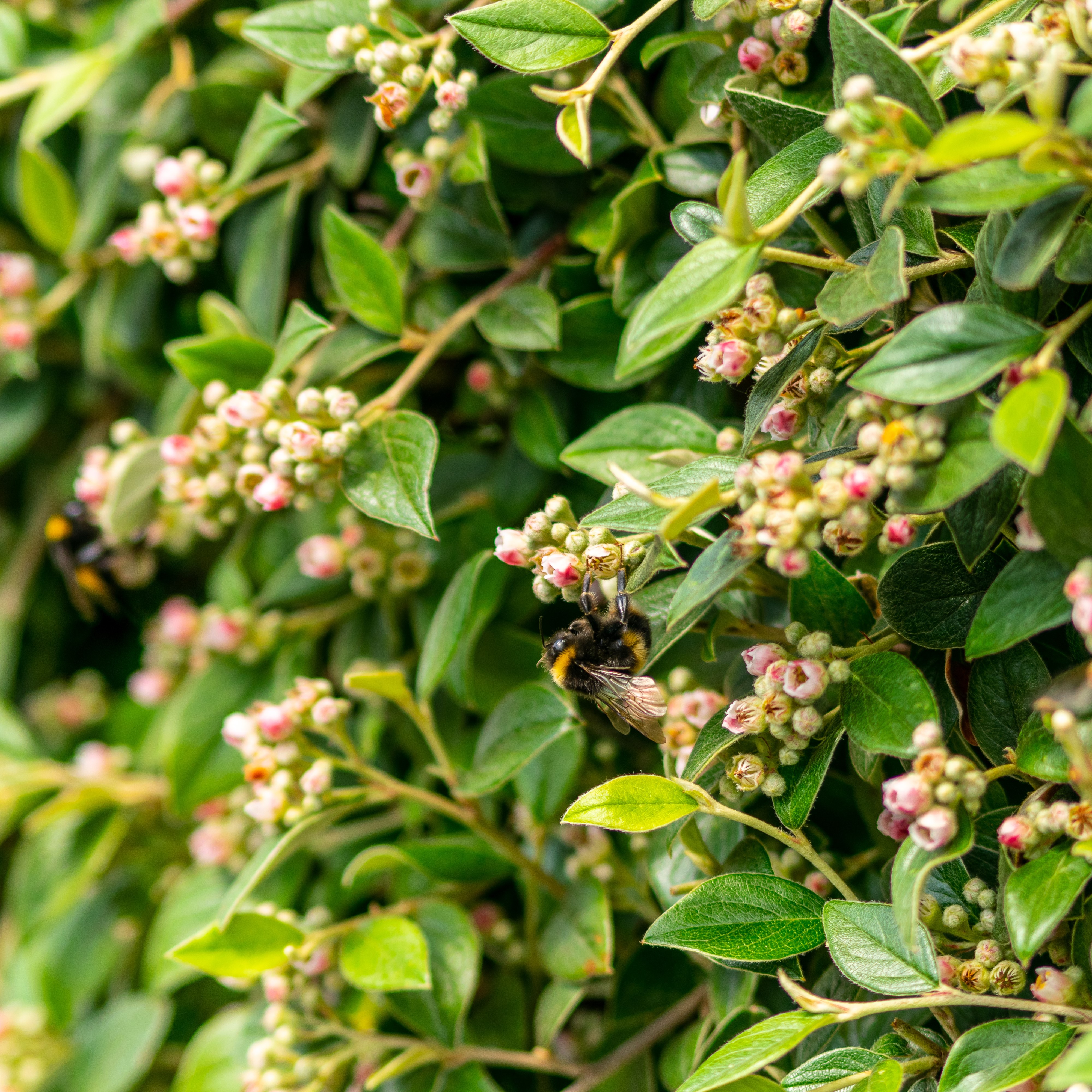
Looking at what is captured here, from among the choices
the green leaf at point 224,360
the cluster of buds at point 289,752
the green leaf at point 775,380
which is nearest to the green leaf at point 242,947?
the cluster of buds at point 289,752

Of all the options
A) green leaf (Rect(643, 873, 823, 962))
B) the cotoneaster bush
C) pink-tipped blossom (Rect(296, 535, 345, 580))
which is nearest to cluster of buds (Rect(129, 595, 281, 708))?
the cotoneaster bush

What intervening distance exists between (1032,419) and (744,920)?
45 centimetres

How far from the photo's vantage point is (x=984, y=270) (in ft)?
2.37

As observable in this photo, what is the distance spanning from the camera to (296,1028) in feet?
3.73

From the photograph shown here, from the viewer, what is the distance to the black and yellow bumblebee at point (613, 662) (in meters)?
0.88

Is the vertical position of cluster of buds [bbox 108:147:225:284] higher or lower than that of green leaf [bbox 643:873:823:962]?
higher

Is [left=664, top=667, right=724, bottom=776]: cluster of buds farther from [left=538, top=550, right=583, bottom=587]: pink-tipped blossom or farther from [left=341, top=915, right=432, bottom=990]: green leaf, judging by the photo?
[left=341, top=915, right=432, bottom=990]: green leaf

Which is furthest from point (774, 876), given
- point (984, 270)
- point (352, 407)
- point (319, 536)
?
point (319, 536)

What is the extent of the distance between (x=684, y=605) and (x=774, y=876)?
0.92 ft

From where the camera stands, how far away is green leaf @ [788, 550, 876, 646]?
2.66 ft

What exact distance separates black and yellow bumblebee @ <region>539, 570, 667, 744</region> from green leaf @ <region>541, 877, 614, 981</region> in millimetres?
242

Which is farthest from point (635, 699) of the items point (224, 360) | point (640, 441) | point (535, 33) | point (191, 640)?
point (191, 640)

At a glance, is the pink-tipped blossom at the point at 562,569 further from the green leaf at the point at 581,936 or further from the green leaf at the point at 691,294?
the green leaf at the point at 581,936

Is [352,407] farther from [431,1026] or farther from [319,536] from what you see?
[431,1026]
